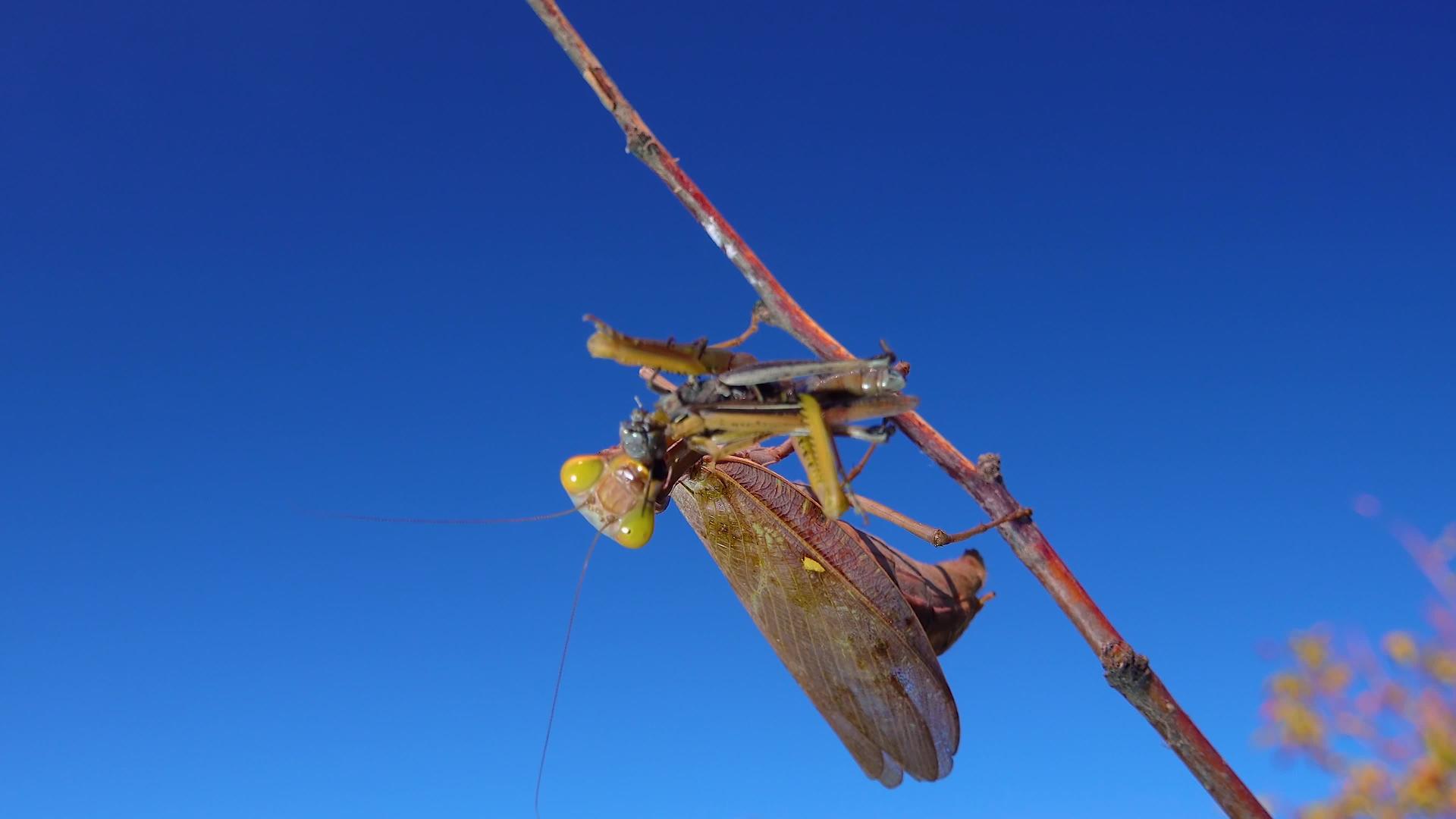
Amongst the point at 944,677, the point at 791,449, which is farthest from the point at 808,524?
the point at 944,677

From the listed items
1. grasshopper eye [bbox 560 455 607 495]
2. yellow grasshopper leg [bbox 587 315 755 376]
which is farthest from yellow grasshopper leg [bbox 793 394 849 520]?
grasshopper eye [bbox 560 455 607 495]

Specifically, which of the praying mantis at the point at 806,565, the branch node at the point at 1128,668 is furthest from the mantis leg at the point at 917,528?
the branch node at the point at 1128,668

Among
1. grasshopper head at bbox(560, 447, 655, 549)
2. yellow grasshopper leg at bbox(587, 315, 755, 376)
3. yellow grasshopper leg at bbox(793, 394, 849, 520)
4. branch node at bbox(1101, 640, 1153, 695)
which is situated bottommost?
branch node at bbox(1101, 640, 1153, 695)

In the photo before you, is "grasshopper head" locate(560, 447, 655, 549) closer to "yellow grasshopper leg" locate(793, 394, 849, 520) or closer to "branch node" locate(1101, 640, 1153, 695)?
"yellow grasshopper leg" locate(793, 394, 849, 520)

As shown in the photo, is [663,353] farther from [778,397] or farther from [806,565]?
[806,565]

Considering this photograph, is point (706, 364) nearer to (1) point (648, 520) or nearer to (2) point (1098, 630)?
(1) point (648, 520)

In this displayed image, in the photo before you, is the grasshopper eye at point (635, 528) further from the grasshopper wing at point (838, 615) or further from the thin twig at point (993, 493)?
the thin twig at point (993, 493)

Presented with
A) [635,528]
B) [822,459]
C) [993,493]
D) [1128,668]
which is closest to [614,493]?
[635,528]
